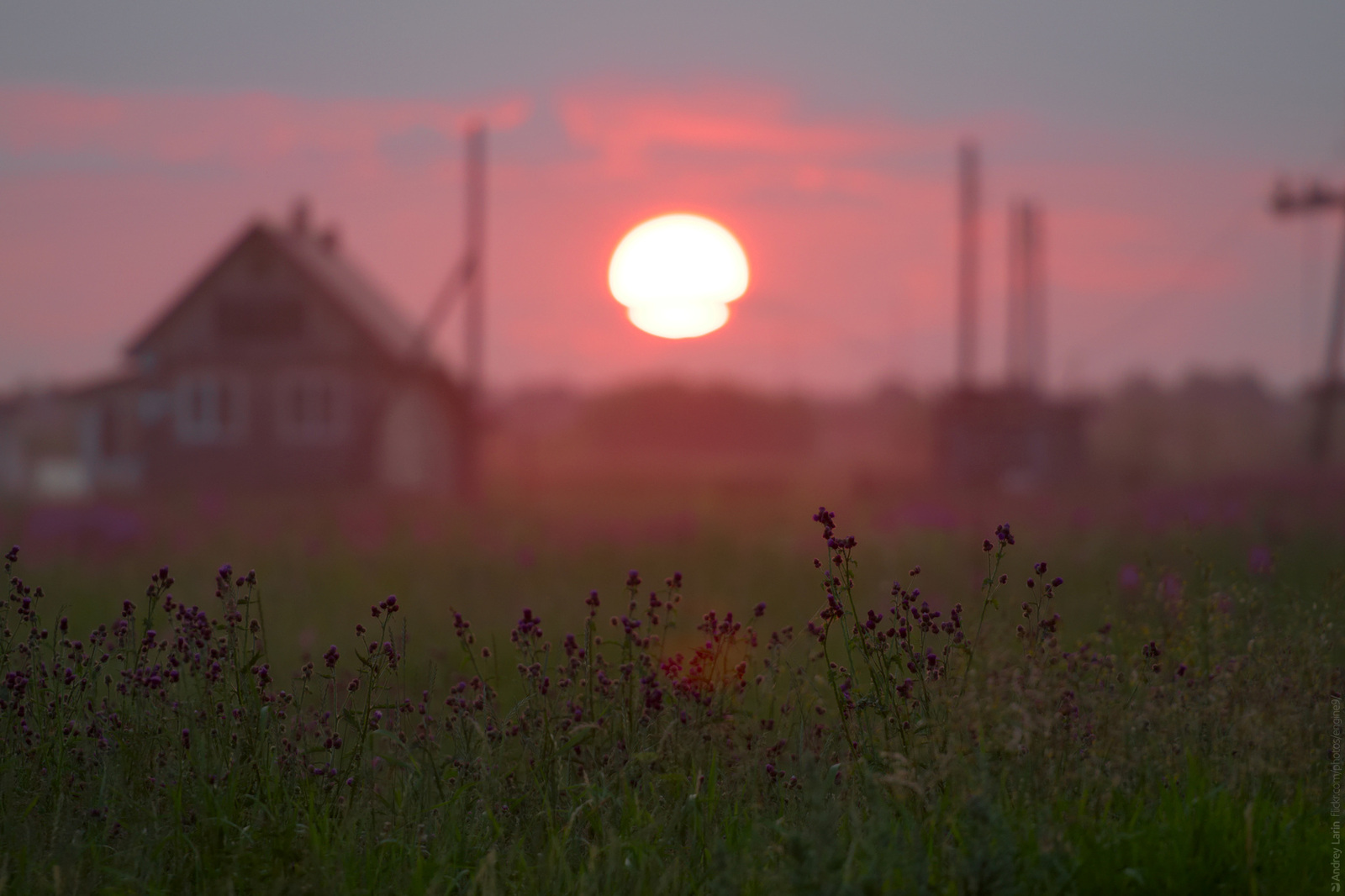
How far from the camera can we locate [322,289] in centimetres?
3184

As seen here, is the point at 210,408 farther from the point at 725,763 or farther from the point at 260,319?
the point at 725,763

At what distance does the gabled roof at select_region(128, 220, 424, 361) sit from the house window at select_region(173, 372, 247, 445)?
1991mm

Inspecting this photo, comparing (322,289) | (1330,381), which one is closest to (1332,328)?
(1330,381)

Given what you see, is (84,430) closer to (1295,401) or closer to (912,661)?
(912,661)

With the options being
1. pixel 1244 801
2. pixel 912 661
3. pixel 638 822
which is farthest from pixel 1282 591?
pixel 638 822

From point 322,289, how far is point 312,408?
123 inches

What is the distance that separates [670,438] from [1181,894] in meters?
76.4

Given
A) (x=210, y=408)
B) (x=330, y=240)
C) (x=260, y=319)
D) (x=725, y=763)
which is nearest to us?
(x=725, y=763)

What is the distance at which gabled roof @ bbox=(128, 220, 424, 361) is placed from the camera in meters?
32.0

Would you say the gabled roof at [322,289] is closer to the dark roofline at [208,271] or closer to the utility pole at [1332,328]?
the dark roofline at [208,271]

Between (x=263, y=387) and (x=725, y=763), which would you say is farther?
(x=263, y=387)

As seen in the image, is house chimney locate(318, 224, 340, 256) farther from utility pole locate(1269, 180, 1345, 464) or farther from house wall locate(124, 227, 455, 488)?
utility pole locate(1269, 180, 1345, 464)

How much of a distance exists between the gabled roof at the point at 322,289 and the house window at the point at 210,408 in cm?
199

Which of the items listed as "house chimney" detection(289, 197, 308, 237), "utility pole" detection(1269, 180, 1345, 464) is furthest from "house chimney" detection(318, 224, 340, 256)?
"utility pole" detection(1269, 180, 1345, 464)
